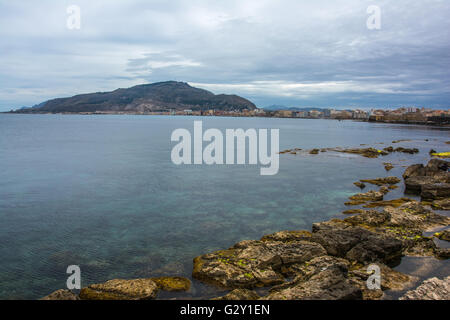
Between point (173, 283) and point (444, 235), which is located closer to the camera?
point (173, 283)

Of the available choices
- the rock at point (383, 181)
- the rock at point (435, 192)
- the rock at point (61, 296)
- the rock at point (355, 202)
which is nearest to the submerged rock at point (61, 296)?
the rock at point (61, 296)

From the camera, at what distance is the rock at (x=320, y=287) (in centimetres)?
880

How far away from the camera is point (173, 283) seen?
10922 mm

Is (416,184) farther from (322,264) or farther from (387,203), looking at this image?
(322,264)

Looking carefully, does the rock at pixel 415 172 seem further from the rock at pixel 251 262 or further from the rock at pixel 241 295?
the rock at pixel 241 295

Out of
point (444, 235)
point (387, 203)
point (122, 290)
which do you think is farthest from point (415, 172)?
point (122, 290)

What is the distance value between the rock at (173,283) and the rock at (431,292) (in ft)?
23.4

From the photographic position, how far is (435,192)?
22922mm

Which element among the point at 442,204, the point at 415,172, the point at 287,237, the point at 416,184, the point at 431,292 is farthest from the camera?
the point at 415,172

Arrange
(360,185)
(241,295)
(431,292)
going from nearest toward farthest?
(431,292), (241,295), (360,185)

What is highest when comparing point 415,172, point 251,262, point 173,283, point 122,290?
point 415,172

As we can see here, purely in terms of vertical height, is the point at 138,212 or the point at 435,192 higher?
the point at 435,192

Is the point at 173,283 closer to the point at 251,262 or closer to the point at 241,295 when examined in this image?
the point at 241,295

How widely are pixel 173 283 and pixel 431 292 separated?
8.48 m
